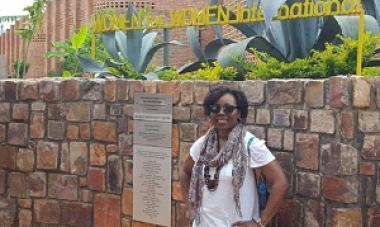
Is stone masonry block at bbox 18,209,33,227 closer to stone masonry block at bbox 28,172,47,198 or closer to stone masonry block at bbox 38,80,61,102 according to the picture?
stone masonry block at bbox 28,172,47,198

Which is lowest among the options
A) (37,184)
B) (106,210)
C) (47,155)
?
(106,210)

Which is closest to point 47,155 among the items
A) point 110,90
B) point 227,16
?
point 110,90

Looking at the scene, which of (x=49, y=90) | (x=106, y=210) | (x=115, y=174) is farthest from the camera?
(x=49, y=90)

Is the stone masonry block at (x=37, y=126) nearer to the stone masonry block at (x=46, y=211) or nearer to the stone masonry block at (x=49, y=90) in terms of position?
the stone masonry block at (x=49, y=90)

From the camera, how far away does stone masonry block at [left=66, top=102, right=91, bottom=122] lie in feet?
20.6

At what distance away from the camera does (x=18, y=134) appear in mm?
6914

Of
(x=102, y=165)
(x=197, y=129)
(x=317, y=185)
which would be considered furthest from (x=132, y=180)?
(x=317, y=185)

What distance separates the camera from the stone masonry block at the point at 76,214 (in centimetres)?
636

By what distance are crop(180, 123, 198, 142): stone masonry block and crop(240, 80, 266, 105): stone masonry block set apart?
1.97 feet

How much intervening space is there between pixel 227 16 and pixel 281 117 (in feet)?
4.09

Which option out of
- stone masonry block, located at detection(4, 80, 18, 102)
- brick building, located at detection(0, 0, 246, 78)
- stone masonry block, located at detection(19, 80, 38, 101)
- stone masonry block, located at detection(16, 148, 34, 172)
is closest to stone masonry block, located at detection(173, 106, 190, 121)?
stone masonry block, located at detection(19, 80, 38, 101)

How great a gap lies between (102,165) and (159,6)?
10220 mm

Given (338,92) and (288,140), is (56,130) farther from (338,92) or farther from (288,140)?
(338,92)

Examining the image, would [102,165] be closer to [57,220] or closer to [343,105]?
[57,220]
